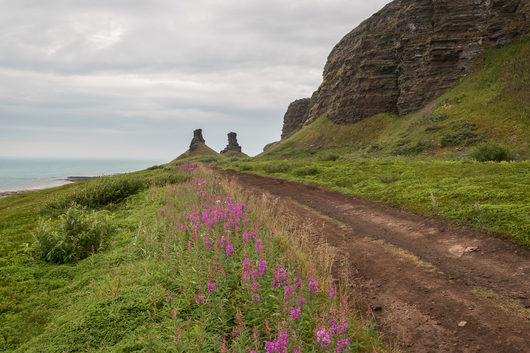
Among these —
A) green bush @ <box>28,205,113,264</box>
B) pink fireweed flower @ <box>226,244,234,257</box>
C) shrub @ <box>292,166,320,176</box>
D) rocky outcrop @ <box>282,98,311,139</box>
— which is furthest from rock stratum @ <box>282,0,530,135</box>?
rocky outcrop @ <box>282,98,311,139</box>

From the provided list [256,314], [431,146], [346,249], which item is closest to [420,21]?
[431,146]

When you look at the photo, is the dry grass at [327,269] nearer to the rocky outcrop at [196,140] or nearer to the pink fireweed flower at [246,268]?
the pink fireweed flower at [246,268]

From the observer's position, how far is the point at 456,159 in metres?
22.7

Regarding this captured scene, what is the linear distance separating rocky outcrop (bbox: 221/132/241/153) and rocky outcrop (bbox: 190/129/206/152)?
19022 mm

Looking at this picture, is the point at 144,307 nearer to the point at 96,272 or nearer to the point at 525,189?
the point at 96,272

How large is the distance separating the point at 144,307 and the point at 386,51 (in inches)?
2974

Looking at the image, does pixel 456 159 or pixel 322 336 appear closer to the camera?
pixel 322 336

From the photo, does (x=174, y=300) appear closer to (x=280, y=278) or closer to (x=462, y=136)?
(x=280, y=278)

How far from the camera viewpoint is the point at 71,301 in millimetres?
4504

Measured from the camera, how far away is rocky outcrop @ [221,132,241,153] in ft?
604

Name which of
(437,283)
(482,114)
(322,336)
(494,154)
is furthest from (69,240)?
(482,114)

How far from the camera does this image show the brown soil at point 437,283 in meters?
4.06

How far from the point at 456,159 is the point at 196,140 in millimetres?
159098

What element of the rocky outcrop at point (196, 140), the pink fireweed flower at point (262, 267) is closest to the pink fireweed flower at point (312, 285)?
the pink fireweed flower at point (262, 267)
